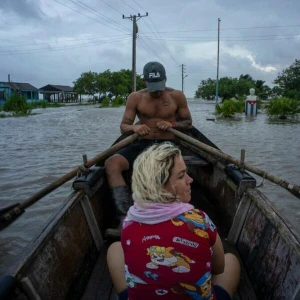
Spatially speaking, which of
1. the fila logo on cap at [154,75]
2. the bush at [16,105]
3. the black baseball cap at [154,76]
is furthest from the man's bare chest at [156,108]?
the bush at [16,105]

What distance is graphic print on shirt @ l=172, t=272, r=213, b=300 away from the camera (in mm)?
1385

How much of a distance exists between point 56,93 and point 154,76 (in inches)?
2435

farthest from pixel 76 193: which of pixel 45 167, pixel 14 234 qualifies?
pixel 45 167

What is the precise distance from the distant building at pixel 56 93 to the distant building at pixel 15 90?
262 centimetres

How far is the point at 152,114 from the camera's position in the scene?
4.06 m

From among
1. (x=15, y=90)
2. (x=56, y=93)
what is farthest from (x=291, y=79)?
(x=56, y=93)

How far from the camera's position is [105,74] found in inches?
2491

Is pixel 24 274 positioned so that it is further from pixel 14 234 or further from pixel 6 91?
pixel 6 91

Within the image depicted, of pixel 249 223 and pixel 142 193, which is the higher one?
pixel 142 193

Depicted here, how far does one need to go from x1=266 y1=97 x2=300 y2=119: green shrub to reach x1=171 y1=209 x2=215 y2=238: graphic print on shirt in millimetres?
19207

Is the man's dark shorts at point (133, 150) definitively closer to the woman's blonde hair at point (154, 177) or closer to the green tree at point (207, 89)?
the woman's blonde hair at point (154, 177)

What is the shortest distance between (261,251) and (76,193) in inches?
53.3

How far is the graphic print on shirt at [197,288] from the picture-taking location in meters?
1.38

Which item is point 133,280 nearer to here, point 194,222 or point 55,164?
point 194,222
